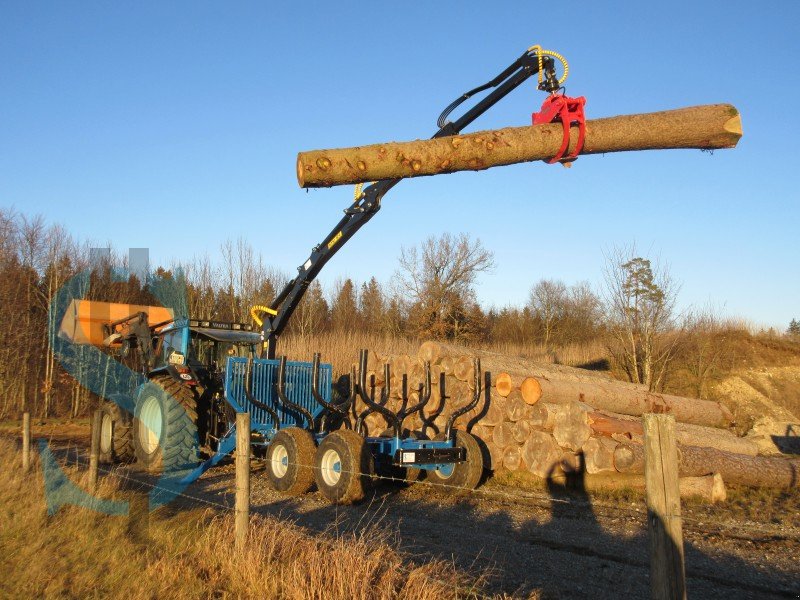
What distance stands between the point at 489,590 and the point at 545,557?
149cm

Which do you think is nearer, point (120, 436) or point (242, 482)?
point (242, 482)

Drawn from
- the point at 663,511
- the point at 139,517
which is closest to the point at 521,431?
the point at 139,517

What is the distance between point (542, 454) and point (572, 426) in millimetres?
685

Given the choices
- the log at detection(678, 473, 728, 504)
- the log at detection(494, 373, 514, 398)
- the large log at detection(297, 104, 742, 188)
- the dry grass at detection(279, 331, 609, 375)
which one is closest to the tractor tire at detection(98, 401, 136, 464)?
the log at detection(494, 373, 514, 398)

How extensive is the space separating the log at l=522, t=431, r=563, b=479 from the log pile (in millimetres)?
15

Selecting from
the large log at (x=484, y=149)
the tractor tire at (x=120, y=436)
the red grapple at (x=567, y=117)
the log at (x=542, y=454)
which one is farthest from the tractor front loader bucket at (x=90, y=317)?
the red grapple at (x=567, y=117)

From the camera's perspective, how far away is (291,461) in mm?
9203

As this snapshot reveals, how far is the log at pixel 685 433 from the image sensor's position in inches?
398

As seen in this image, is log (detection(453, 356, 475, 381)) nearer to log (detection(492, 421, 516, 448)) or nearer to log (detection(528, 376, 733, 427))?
log (detection(492, 421, 516, 448))

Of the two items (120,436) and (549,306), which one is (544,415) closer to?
(120,436)

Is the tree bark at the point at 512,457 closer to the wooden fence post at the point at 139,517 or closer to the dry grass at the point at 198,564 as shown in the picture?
the dry grass at the point at 198,564

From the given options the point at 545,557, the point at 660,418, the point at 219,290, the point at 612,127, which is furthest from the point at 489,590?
the point at 219,290

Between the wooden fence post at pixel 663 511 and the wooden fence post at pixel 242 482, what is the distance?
127 inches

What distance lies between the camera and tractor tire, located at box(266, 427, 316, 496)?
9164mm
